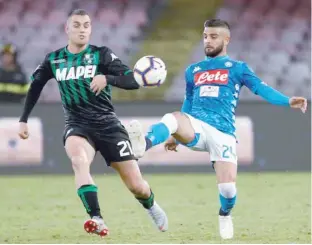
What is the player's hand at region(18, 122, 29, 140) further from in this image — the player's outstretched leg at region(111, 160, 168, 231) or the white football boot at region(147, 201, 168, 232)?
the white football boot at region(147, 201, 168, 232)

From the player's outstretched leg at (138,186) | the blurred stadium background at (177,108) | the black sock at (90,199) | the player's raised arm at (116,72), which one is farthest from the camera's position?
the blurred stadium background at (177,108)

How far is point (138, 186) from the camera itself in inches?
332

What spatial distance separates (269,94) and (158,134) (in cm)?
106

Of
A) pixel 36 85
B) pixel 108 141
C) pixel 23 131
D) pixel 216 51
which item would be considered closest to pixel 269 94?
pixel 216 51

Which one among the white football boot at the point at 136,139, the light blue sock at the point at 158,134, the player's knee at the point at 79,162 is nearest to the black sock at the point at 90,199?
the player's knee at the point at 79,162

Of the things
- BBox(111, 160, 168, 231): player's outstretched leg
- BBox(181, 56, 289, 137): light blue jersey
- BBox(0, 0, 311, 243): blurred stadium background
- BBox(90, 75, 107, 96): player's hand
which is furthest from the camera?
BBox(0, 0, 311, 243): blurred stadium background

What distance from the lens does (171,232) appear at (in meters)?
8.95

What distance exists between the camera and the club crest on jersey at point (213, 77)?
879cm

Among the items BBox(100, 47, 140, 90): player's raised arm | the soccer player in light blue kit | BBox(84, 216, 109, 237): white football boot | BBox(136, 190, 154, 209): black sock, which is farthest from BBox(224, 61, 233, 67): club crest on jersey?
BBox(84, 216, 109, 237): white football boot

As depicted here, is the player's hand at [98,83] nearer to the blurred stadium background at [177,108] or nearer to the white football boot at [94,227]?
the white football boot at [94,227]

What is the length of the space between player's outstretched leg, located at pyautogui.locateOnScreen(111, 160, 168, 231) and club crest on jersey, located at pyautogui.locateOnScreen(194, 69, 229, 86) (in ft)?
3.48

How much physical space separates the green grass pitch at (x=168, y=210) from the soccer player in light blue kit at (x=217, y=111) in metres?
0.56

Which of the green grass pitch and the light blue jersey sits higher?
the light blue jersey

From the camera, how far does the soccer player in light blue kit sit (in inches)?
340
